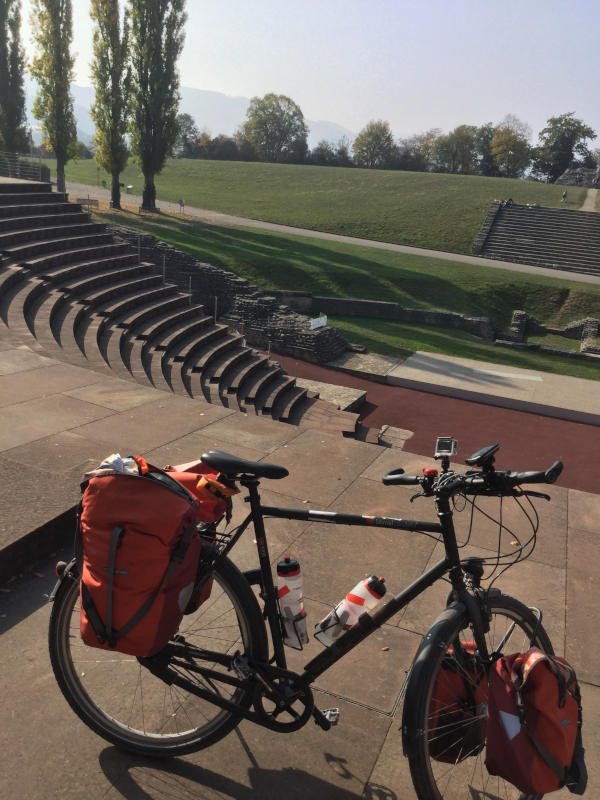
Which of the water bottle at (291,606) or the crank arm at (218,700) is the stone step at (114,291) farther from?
the water bottle at (291,606)

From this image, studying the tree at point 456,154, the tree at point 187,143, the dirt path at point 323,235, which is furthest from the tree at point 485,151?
the dirt path at point 323,235

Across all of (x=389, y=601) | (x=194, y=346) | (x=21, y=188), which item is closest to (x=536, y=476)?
(x=389, y=601)

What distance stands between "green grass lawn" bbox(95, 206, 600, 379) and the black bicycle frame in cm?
2208

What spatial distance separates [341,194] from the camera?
170 feet

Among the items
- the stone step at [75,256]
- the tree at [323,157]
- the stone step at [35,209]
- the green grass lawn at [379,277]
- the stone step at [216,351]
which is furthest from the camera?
the tree at [323,157]

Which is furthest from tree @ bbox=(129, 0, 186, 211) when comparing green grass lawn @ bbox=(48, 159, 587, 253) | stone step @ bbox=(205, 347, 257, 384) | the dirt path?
stone step @ bbox=(205, 347, 257, 384)

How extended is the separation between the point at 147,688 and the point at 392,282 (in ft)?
94.5

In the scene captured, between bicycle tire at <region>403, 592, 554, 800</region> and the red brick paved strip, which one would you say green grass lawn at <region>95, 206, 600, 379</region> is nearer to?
the red brick paved strip

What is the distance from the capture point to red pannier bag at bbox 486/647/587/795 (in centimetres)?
204

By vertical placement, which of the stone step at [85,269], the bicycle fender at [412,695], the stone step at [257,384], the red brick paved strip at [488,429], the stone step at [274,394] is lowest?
the red brick paved strip at [488,429]

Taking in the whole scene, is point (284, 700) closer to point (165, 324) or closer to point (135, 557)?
point (135, 557)

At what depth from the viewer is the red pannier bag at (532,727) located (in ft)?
6.70

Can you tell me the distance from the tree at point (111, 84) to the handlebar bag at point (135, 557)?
3556cm

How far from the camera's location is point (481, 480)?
214 cm
